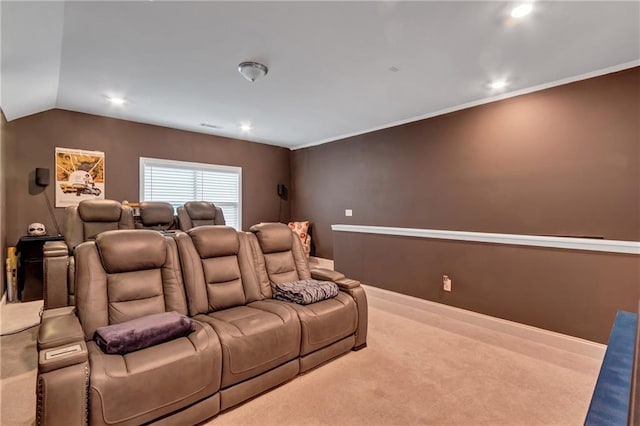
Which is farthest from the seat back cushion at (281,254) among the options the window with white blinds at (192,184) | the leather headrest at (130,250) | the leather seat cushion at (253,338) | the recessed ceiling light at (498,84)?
the window with white blinds at (192,184)

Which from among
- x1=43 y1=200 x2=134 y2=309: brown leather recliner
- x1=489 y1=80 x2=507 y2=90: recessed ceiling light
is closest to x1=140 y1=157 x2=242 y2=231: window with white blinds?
x1=43 y1=200 x2=134 y2=309: brown leather recliner

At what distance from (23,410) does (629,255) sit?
4.58 meters

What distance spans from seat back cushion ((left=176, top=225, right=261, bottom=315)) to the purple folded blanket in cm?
42

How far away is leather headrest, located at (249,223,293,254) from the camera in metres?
3.00

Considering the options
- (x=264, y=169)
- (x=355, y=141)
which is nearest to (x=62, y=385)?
(x=355, y=141)

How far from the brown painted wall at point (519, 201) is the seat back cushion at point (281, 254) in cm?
169

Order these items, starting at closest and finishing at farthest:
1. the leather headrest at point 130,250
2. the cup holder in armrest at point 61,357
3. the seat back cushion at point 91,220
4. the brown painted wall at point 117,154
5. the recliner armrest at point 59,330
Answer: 1. the cup holder in armrest at point 61,357
2. the recliner armrest at point 59,330
3. the leather headrest at point 130,250
4. the seat back cushion at point 91,220
5. the brown painted wall at point 117,154

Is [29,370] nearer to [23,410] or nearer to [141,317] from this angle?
[23,410]

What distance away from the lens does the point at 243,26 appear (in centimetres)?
231

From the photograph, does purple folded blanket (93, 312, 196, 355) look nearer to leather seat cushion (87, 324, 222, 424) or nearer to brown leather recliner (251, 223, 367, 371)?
leather seat cushion (87, 324, 222, 424)

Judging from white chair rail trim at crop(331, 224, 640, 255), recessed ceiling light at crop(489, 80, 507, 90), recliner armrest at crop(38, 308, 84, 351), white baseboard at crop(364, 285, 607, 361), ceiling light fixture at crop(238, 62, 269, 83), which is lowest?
white baseboard at crop(364, 285, 607, 361)

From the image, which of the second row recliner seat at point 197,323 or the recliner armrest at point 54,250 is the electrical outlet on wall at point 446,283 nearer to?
the second row recliner seat at point 197,323

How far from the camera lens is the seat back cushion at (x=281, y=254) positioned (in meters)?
2.97

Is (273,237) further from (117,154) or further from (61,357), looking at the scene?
(117,154)
